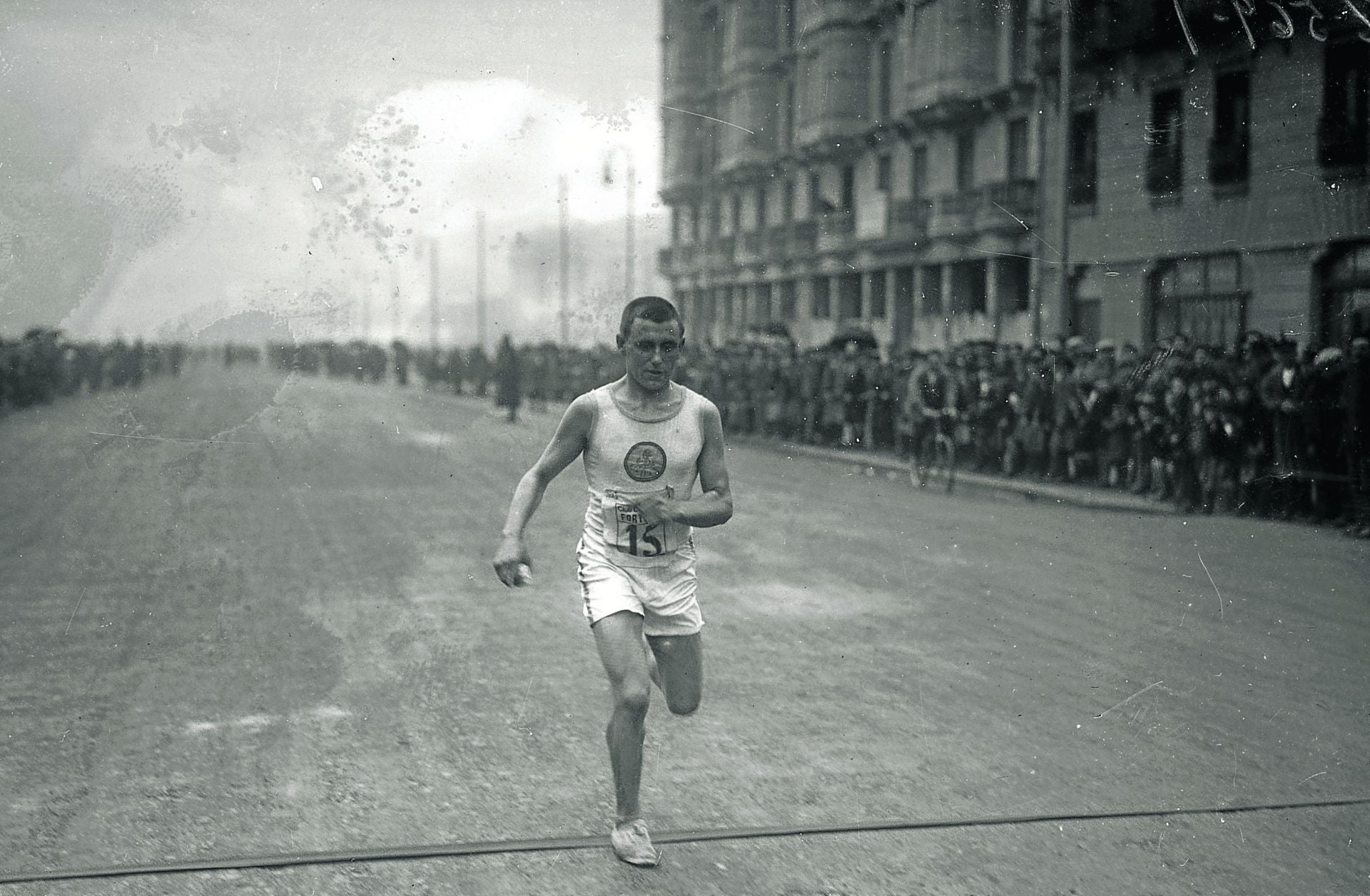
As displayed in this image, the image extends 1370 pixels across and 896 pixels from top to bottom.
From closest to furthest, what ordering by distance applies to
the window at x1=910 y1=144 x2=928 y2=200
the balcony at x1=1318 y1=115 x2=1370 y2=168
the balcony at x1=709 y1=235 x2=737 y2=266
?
the balcony at x1=1318 y1=115 x2=1370 y2=168, the balcony at x1=709 y1=235 x2=737 y2=266, the window at x1=910 y1=144 x2=928 y2=200

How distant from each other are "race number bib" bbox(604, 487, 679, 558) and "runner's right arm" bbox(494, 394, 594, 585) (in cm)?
18

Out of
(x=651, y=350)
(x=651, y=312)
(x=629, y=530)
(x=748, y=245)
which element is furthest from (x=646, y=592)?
(x=748, y=245)

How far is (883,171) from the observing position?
3506cm

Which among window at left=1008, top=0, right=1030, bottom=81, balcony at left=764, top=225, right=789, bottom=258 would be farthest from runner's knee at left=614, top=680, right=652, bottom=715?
window at left=1008, top=0, right=1030, bottom=81

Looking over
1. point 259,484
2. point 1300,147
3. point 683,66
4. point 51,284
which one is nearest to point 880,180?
point 1300,147

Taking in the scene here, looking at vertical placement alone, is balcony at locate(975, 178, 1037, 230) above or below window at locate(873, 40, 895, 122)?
below

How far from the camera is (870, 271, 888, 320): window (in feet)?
110

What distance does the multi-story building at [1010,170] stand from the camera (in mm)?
14484

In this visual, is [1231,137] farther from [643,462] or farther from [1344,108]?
[643,462]

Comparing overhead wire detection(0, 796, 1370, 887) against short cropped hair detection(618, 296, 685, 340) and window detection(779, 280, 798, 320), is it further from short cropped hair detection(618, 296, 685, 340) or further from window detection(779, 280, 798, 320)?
window detection(779, 280, 798, 320)

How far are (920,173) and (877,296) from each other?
2.87 meters

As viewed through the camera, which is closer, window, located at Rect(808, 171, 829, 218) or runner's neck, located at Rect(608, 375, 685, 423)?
runner's neck, located at Rect(608, 375, 685, 423)

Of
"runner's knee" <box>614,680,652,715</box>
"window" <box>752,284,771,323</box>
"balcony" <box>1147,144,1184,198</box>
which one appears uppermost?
"balcony" <box>1147,144,1184,198</box>

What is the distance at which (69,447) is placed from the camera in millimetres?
23328
